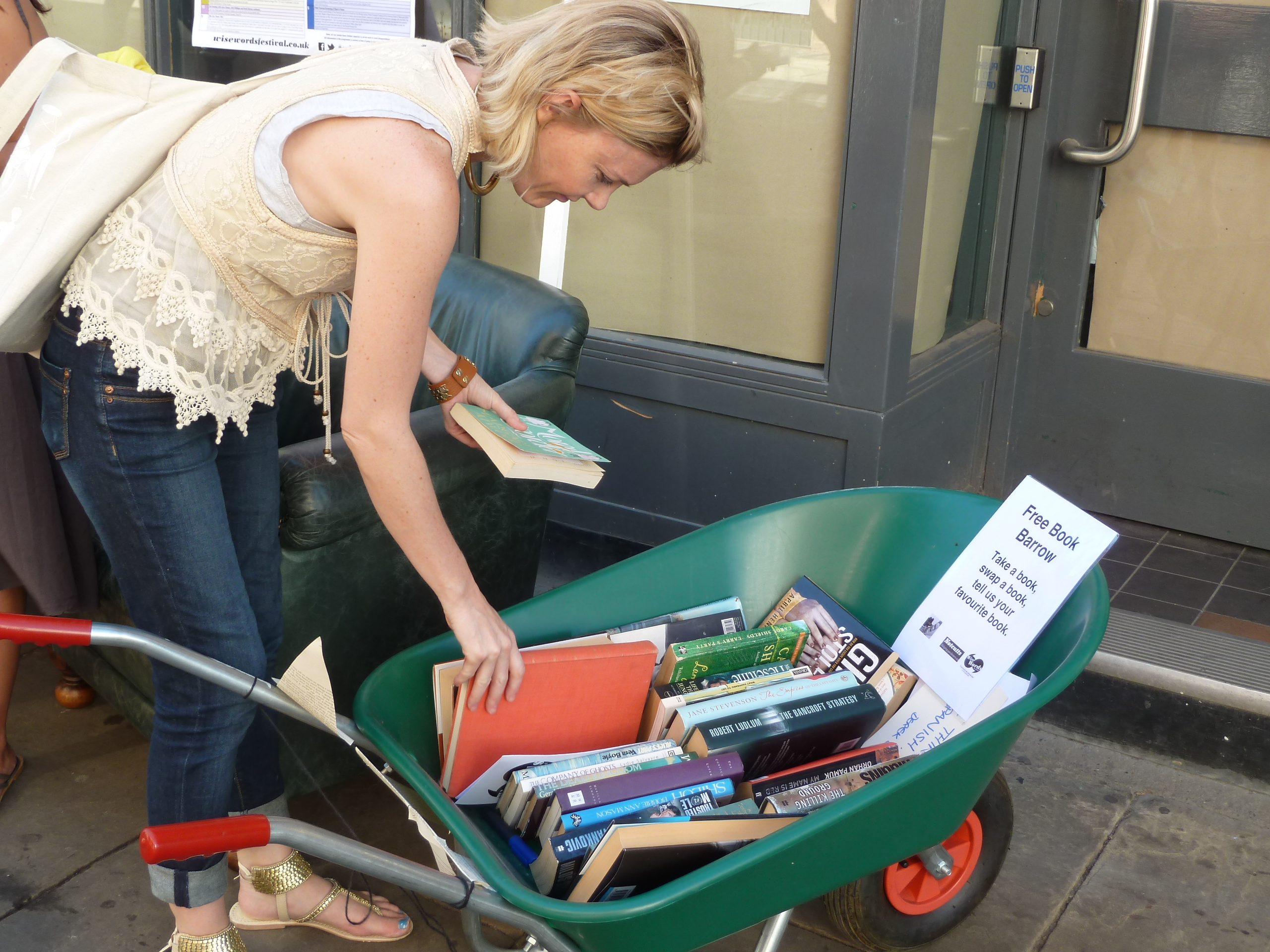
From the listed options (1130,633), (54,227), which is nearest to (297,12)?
(54,227)

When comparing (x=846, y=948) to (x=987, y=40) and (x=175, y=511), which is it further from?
(x=987, y=40)

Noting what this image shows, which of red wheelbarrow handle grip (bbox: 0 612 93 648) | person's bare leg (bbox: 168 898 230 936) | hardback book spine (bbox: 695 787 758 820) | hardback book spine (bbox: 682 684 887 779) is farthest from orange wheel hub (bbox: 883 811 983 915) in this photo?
red wheelbarrow handle grip (bbox: 0 612 93 648)

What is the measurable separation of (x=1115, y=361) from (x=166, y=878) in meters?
2.64

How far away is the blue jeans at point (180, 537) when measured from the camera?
150 centimetres

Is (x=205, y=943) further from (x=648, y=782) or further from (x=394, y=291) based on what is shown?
(x=394, y=291)

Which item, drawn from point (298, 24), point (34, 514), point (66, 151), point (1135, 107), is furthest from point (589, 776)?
point (298, 24)

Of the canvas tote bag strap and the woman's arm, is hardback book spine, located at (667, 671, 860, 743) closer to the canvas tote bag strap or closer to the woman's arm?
the woman's arm

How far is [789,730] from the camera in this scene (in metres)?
1.61

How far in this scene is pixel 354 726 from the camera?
1473 mm

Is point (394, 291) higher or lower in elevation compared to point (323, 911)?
higher

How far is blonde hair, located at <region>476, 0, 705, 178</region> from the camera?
51.9 inches

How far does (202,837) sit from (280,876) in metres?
1.01

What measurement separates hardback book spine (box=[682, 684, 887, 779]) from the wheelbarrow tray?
22cm

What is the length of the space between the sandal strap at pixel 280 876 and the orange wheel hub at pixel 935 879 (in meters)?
1.00
